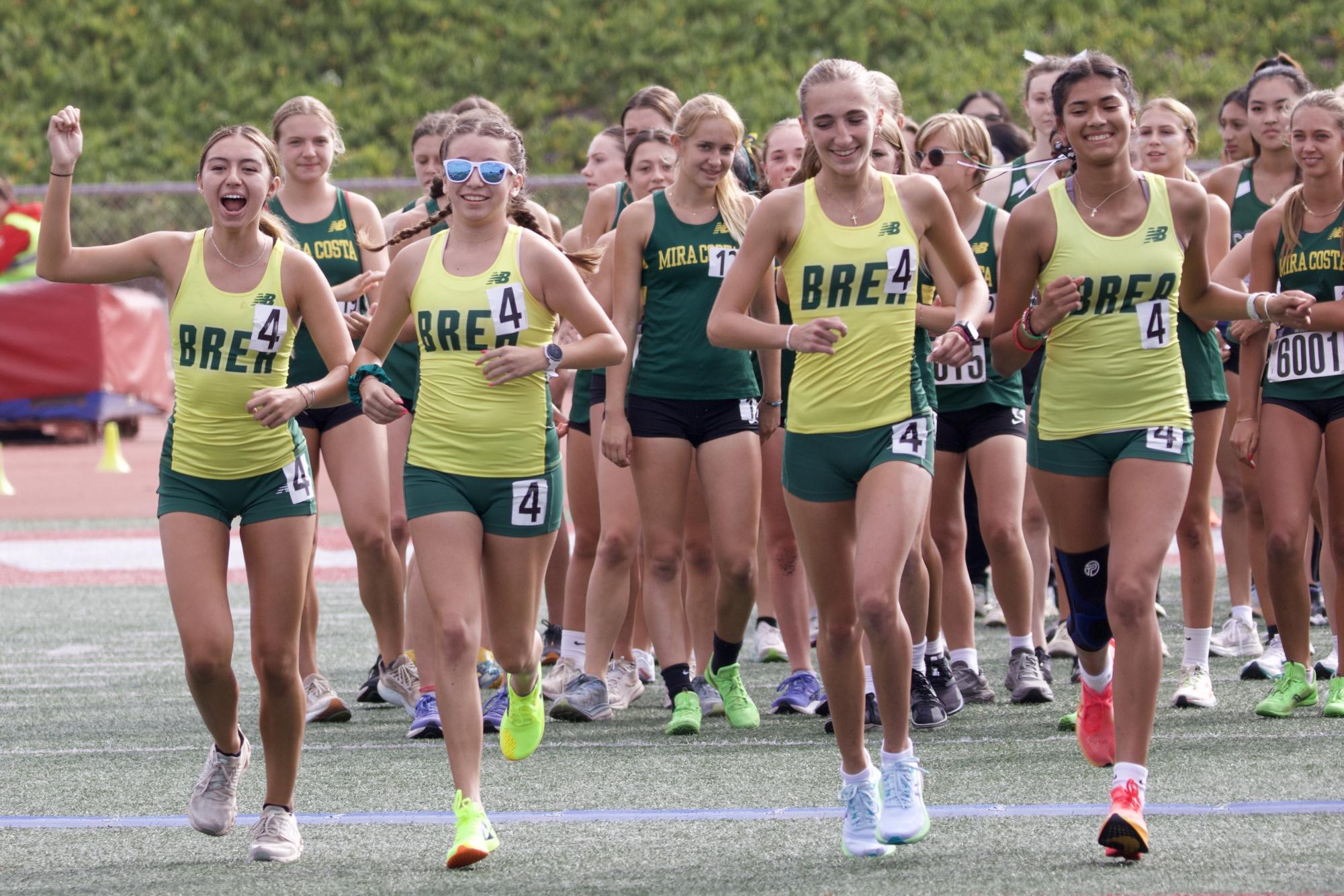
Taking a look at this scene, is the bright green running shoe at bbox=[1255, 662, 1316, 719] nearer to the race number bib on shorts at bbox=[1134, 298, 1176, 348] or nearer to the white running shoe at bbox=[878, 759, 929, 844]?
the race number bib on shorts at bbox=[1134, 298, 1176, 348]

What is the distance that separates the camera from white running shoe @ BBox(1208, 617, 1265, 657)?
8.18 metres

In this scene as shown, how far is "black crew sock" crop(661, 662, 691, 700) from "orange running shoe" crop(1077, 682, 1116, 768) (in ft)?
5.82

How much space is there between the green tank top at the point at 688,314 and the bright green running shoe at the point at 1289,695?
2.22m

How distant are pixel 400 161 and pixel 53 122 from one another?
78.8 feet

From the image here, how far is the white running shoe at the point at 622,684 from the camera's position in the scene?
7.53 m

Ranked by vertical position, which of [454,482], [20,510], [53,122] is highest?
[53,122]

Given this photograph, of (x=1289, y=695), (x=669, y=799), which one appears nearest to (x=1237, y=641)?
(x=1289, y=695)

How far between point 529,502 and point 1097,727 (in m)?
1.96

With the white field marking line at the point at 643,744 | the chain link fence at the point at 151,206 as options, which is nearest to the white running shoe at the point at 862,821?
the white field marking line at the point at 643,744

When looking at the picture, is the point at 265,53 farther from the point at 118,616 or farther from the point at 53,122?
the point at 53,122

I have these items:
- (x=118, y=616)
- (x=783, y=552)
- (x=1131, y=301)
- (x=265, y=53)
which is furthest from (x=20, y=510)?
(x=265, y=53)

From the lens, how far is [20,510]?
16625 millimetres

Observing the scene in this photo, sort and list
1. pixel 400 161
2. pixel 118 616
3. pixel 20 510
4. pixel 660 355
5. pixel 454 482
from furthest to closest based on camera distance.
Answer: pixel 400 161
pixel 20 510
pixel 118 616
pixel 660 355
pixel 454 482

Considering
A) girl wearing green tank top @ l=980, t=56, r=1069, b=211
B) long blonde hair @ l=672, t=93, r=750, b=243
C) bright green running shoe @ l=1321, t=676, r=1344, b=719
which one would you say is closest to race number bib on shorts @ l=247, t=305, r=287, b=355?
long blonde hair @ l=672, t=93, r=750, b=243
